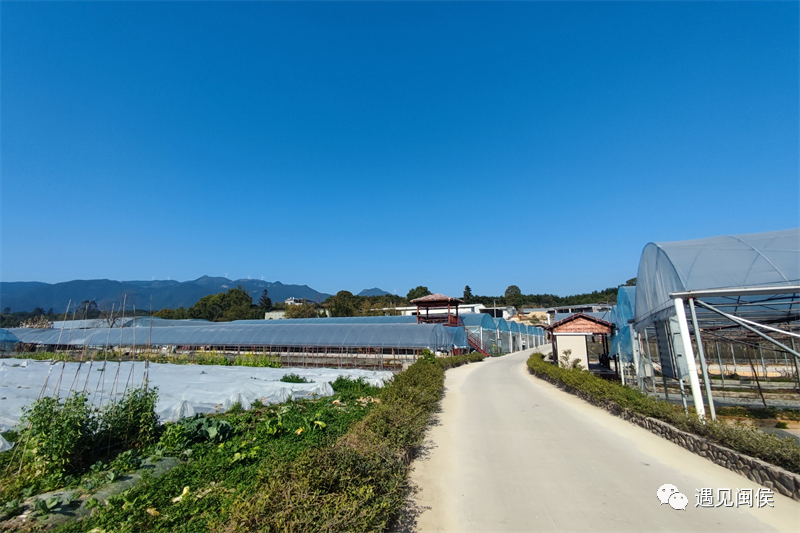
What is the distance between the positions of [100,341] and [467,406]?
40.1 m

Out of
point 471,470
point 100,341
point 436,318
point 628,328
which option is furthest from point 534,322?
point 471,470

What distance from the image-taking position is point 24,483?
16.8 feet

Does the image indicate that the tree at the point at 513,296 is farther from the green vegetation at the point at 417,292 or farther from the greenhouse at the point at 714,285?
the greenhouse at the point at 714,285

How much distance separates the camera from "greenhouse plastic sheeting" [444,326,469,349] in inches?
1202

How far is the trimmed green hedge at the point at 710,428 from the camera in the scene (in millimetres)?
5664

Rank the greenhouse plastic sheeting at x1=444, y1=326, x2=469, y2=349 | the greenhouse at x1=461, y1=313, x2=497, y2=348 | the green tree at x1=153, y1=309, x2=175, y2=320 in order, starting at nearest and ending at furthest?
the greenhouse plastic sheeting at x1=444, y1=326, x2=469, y2=349 → the greenhouse at x1=461, y1=313, x2=497, y2=348 → the green tree at x1=153, y1=309, x2=175, y2=320

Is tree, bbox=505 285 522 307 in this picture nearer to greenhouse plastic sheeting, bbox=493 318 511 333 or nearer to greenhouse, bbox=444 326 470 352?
greenhouse plastic sheeting, bbox=493 318 511 333

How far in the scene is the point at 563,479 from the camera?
20.1 ft

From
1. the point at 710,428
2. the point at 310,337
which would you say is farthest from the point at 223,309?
the point at 710,428

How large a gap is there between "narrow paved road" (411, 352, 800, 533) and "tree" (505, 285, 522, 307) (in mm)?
94995

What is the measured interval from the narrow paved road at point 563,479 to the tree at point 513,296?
312 feet

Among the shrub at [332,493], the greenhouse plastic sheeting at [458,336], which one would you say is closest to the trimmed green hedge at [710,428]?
the shrub at [332,493]

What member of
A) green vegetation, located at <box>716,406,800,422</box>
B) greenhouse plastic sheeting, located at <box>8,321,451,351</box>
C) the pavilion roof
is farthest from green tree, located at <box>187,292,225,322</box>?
green vegetation, located at <box>716,406,800,422</box>

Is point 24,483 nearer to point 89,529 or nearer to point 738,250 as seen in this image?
point 89,529
